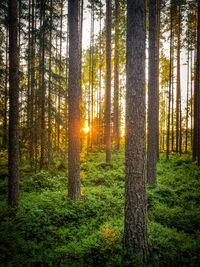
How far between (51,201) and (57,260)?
104 inches

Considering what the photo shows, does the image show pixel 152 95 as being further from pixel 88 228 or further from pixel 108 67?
pixel 88 228

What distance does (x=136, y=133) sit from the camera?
314 cm

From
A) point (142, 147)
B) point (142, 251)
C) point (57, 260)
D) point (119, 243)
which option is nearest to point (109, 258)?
point (119, 243)

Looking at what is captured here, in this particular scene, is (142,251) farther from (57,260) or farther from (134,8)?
(134,8)

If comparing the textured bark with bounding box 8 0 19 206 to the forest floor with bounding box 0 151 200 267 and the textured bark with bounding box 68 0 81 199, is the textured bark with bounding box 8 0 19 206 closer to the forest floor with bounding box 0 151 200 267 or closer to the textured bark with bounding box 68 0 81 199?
the forest floor with bounding box 0 151 200 267

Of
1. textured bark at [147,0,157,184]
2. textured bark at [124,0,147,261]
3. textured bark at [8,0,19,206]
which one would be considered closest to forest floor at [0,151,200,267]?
textured bark at [124,0,147,261]

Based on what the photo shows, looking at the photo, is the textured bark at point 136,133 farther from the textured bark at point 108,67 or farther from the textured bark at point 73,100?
the textured bark at point 108,67

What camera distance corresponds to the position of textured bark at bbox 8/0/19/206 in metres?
5.05

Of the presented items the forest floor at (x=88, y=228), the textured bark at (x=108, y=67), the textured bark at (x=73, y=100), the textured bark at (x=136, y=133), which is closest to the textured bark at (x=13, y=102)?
the forest floor at (x=88, y=228)

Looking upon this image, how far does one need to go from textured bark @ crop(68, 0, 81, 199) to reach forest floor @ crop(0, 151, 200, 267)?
2.78ft

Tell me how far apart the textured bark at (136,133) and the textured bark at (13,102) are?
14.1 ft

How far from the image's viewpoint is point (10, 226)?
412 centimetres

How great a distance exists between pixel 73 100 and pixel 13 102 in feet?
7.30

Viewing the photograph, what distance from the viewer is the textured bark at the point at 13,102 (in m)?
5.05
